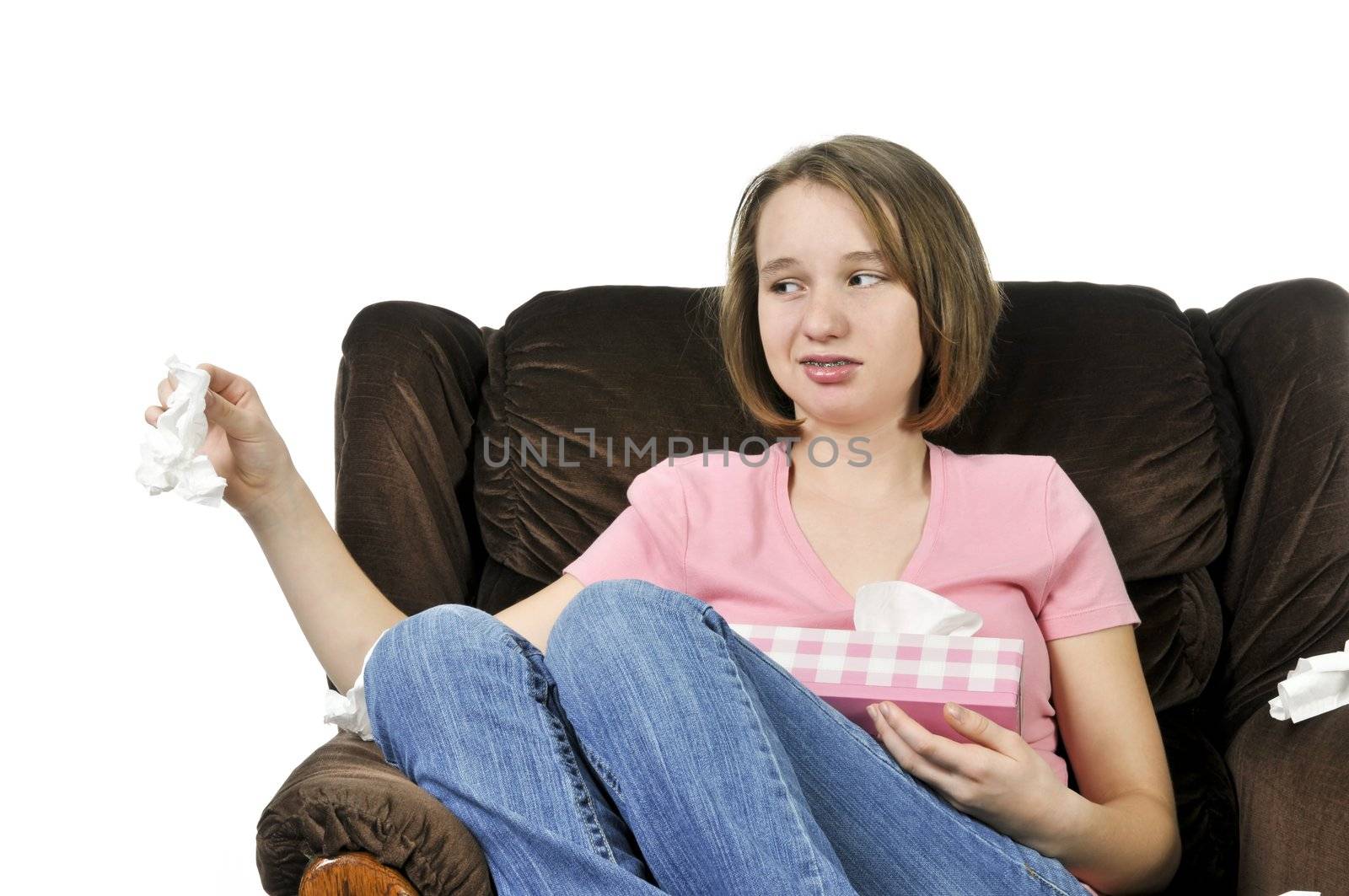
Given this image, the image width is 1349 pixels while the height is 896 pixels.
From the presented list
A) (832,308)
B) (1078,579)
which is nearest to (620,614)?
(832,308)

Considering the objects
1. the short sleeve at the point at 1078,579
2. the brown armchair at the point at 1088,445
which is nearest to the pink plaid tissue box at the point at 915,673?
the short sleeve at the point at 1078,579

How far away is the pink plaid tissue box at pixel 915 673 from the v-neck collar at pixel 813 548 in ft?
0.70

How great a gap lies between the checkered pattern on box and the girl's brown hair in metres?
0.43

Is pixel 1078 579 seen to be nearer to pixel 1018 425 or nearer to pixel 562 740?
pixel 1018 425

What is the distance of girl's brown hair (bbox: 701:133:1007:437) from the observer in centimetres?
170

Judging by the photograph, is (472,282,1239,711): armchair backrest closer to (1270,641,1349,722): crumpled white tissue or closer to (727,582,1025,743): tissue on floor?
(1270,641,1349,722): crumpled white tissue

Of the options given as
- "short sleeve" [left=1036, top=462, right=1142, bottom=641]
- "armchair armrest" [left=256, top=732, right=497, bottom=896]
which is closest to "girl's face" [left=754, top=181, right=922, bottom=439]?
"short sleeve" [left=1036, top=462, right=1142, bottom=641]

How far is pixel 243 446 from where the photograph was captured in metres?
1.53

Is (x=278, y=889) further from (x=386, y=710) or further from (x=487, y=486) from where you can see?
(x=487, y=486)

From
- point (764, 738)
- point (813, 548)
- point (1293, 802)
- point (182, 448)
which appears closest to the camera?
point (764, 738)

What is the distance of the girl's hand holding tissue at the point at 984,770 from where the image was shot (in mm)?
1332

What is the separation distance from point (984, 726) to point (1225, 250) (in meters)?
1.35

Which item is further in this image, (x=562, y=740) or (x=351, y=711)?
(x=351, y=711)

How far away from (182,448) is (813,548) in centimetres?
72
